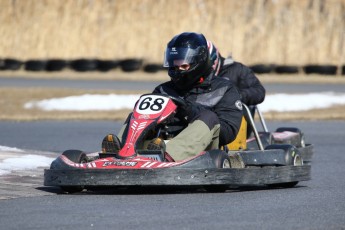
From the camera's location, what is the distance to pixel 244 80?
1170 cm

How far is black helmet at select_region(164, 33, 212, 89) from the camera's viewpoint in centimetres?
890

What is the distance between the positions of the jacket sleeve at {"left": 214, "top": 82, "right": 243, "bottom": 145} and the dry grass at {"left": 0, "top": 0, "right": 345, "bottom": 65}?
27.9m

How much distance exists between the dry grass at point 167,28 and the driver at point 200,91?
27853mm

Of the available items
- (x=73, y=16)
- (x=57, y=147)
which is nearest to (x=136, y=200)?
(x=57, y=147)

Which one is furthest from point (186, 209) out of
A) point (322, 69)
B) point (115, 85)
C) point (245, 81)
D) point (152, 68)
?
point (152, 68)

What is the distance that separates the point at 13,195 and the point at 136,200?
96 centimetres

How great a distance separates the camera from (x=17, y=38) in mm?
40562

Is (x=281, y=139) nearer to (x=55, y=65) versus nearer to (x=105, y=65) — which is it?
(x=105, y=65)

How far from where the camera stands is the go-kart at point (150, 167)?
7709mm

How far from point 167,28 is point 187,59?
31.2m

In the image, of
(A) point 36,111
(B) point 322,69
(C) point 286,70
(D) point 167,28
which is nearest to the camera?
(A) point 36,111

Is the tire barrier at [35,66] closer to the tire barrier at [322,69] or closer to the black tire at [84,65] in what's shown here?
the black tire at [84,65]

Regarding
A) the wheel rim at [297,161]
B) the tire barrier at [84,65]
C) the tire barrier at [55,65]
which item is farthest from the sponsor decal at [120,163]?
the tire barrier at [55,65]

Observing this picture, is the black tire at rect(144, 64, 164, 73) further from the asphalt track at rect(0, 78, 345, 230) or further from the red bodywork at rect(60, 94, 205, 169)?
the red bodywork at rect(60, 94, 205, 169)
